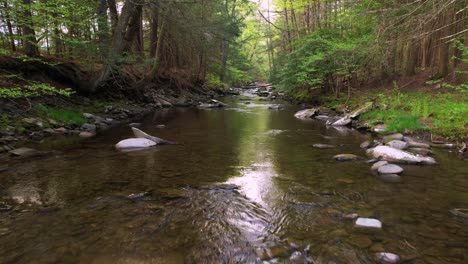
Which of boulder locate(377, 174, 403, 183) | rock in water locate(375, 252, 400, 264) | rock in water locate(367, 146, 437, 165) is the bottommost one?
rock in water locate(375, 252, 400, 264)

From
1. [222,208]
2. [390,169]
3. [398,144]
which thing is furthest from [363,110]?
[222,208]

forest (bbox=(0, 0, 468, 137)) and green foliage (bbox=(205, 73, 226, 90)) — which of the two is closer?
forest (bbox=(0, 0, 468, 137))

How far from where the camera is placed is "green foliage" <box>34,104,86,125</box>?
9195 millimetres

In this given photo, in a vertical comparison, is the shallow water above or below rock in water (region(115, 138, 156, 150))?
below

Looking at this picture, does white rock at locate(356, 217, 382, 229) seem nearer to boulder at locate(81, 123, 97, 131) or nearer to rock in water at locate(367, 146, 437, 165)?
rock in water at locate(367, 146, 437, 165)

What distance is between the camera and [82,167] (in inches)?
231

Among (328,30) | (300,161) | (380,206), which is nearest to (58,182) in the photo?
(300,161)

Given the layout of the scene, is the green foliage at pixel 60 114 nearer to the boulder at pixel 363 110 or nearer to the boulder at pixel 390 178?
the boulder at pixel 390 178

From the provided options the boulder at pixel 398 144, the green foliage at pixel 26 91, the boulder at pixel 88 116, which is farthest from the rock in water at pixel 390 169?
the boulder at pixel 88 116

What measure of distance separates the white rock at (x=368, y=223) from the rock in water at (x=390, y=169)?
218 cm

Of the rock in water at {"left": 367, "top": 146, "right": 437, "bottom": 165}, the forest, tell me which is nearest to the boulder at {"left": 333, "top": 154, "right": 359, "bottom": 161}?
the rock in water at {"left": 367, "top": 146, "right": 437, "bottom": 165}

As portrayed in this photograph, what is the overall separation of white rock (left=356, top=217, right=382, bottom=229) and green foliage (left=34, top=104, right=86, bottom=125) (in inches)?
372

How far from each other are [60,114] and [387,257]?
34.0 ft

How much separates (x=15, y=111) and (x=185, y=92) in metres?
13.4
